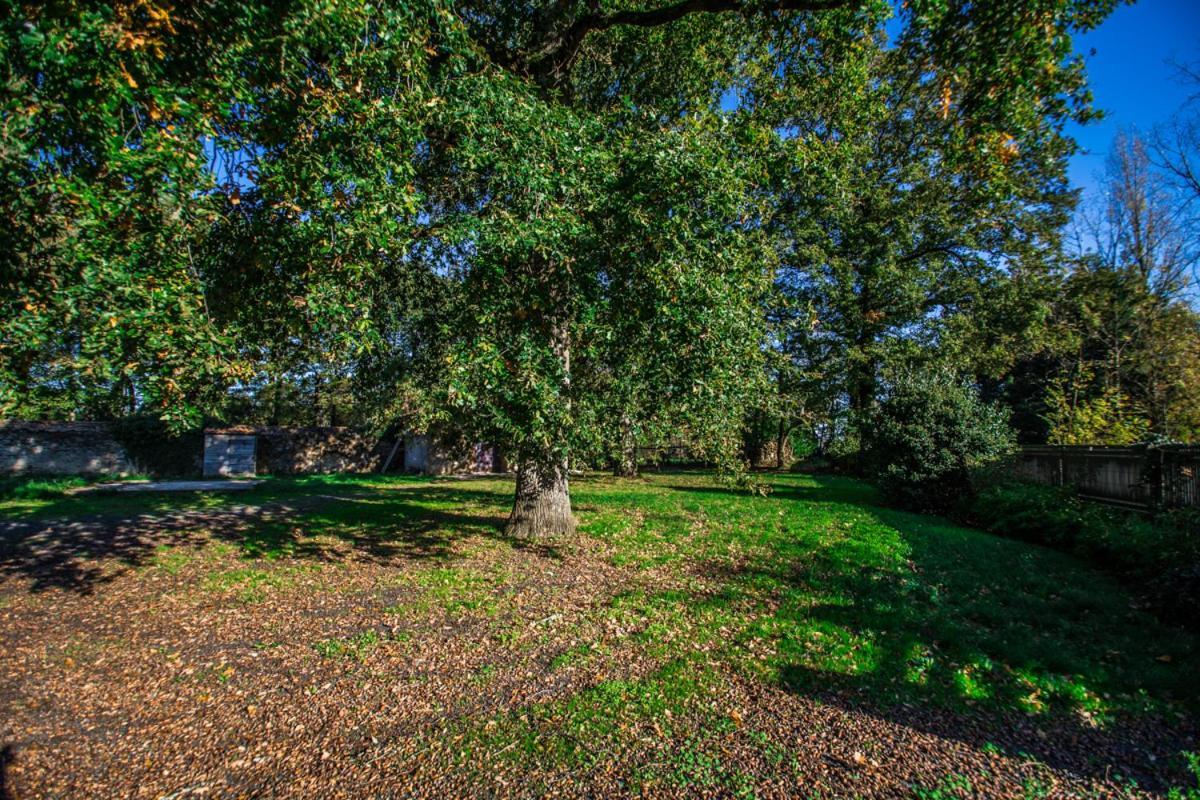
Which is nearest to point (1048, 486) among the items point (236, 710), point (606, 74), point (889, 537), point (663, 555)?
point (889, 537)

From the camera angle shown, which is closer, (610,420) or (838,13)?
(610,420)

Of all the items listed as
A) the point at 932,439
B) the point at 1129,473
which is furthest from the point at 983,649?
the point at 932,439

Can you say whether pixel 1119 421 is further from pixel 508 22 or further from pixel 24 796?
pixel 24 796

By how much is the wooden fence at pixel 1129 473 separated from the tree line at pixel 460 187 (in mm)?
5661

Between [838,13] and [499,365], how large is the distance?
700 cm

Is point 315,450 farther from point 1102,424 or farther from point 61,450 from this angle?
point 1102,424

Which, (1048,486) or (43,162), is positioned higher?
(43,162)

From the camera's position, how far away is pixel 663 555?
7992mm

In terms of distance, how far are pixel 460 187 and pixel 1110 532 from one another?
418 inches

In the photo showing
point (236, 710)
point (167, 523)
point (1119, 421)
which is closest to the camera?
point (236, 710)

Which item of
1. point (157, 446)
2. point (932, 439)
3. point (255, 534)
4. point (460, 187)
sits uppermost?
point (460, 187)

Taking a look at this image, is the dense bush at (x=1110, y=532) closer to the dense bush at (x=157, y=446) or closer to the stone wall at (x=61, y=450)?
the dense bush at (x=157, y=446)

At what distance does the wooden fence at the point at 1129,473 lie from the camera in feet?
28.8

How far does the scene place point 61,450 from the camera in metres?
19.6
